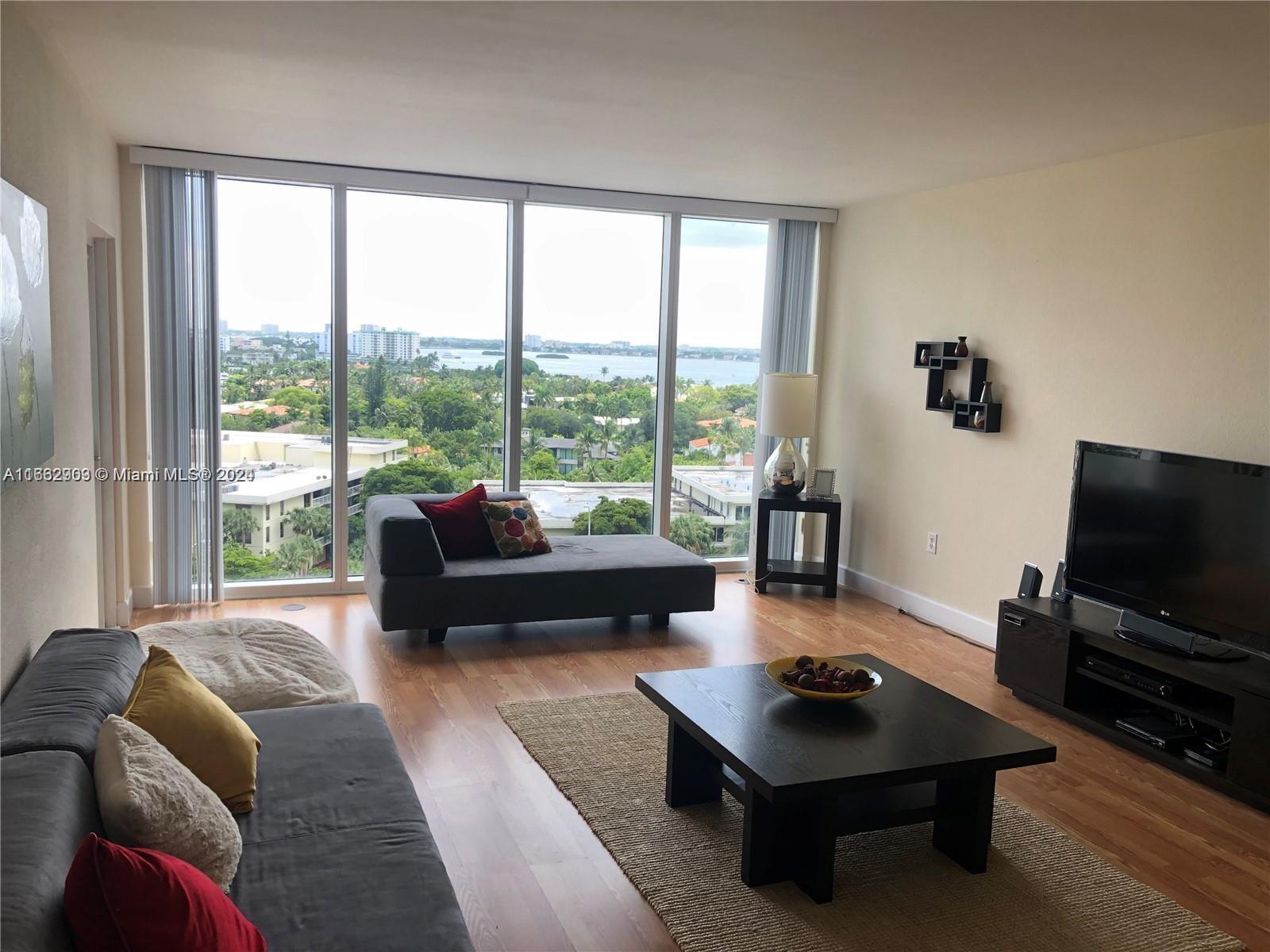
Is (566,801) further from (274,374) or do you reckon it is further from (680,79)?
(274,374)

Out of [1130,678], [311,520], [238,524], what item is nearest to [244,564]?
[238,524]

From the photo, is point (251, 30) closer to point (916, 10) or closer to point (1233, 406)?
point (916, 10)

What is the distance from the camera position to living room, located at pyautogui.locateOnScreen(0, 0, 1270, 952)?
8.54 feet

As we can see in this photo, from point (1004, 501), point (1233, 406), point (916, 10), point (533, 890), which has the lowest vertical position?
point (533, 890)

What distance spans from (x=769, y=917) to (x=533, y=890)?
25.5 inches

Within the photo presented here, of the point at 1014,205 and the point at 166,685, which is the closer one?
the point at 166,685

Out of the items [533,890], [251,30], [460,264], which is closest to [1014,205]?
[460,264]

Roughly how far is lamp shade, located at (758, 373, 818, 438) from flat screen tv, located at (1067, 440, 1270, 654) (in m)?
2.05

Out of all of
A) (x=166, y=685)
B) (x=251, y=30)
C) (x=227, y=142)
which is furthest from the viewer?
(x=227, y=142)

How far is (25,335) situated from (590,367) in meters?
3.99

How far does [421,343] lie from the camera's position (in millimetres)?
5965

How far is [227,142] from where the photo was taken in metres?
4.95

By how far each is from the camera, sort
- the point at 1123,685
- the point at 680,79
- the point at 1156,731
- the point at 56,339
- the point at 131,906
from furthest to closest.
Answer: the point at 1123,685 → the point at 1156,731 → the point at 680,79 → the point at 56,339 → the point at 131,906

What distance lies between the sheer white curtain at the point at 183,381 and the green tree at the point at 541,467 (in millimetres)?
1807
